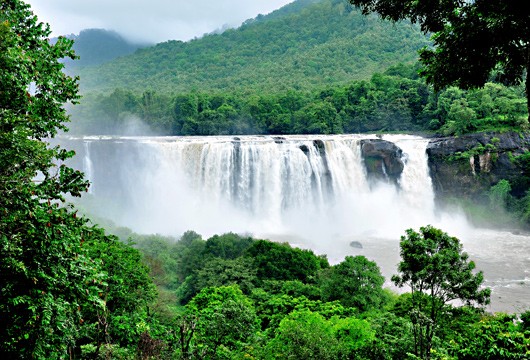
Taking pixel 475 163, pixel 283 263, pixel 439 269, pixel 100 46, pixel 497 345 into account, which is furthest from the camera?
pixel 100 46

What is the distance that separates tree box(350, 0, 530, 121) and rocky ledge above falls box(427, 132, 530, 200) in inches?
1256

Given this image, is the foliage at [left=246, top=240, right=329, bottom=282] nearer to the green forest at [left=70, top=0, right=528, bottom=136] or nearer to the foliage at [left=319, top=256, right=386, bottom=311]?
the foliage at [left=319, top=256, right=386, bottom=311]

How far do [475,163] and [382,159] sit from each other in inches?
313

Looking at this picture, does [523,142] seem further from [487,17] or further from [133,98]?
[133,98]

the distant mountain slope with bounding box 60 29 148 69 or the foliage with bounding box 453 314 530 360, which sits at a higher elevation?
the distant mountain slope with bounding box 60 29 148 69

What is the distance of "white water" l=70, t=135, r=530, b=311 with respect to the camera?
1372 inches

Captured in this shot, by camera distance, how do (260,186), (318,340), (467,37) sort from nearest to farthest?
(467,37)
(318,340)
(260,186)

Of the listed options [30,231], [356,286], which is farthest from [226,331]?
[356,286]

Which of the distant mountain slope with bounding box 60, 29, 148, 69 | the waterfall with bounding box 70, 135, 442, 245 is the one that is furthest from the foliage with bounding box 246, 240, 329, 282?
the distant mountain slope with bounding box 60, 29, 148, 69

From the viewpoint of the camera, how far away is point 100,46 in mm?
164125

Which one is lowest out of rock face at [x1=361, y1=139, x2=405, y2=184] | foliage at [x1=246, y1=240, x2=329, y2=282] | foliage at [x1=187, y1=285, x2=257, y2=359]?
foliage at [x1=246, y1=240, x2=329, y2=282]

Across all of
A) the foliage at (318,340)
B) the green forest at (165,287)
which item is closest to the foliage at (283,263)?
the green forest at (165,287)

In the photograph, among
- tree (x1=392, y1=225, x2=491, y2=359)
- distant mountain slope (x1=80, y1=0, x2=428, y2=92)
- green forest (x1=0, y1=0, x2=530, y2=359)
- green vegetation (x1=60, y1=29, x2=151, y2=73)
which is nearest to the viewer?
green forest (x1=0, y1=0, x2=530, y2=359)

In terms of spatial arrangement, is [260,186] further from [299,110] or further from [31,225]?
[31,225]
